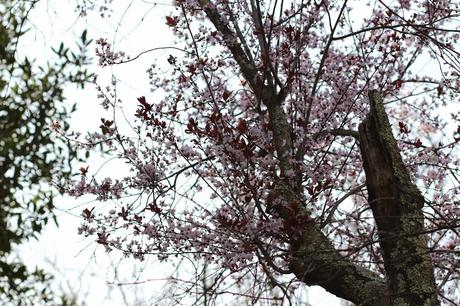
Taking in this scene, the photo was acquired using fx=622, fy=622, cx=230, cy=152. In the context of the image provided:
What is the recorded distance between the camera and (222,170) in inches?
Answer: 200

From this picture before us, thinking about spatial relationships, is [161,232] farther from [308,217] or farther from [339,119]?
[339,119]

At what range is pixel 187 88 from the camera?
558 cm

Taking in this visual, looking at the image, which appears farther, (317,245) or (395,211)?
(317,245)

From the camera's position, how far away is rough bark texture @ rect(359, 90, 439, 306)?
151 inches

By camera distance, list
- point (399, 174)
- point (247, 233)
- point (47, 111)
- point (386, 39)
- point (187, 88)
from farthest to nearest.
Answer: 1. point (386, 39)
2. point (187, 88)
3. point (247, 233)
4. point (399, 174)
5. point (47, 111)

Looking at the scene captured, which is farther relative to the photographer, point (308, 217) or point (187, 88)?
point (187, 88)

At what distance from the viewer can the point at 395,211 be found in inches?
157

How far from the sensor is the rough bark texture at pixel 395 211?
Answer: 151 inches

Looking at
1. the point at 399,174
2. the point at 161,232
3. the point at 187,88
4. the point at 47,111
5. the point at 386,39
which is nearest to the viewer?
the point at 47,111

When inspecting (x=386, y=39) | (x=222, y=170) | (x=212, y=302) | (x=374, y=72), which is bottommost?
(x=212, y=302)

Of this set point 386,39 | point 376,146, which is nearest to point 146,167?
point 376,146

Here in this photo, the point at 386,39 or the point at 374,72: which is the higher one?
the point at 386,39

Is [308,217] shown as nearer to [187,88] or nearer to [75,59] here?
[187,88]

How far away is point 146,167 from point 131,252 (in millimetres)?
722
